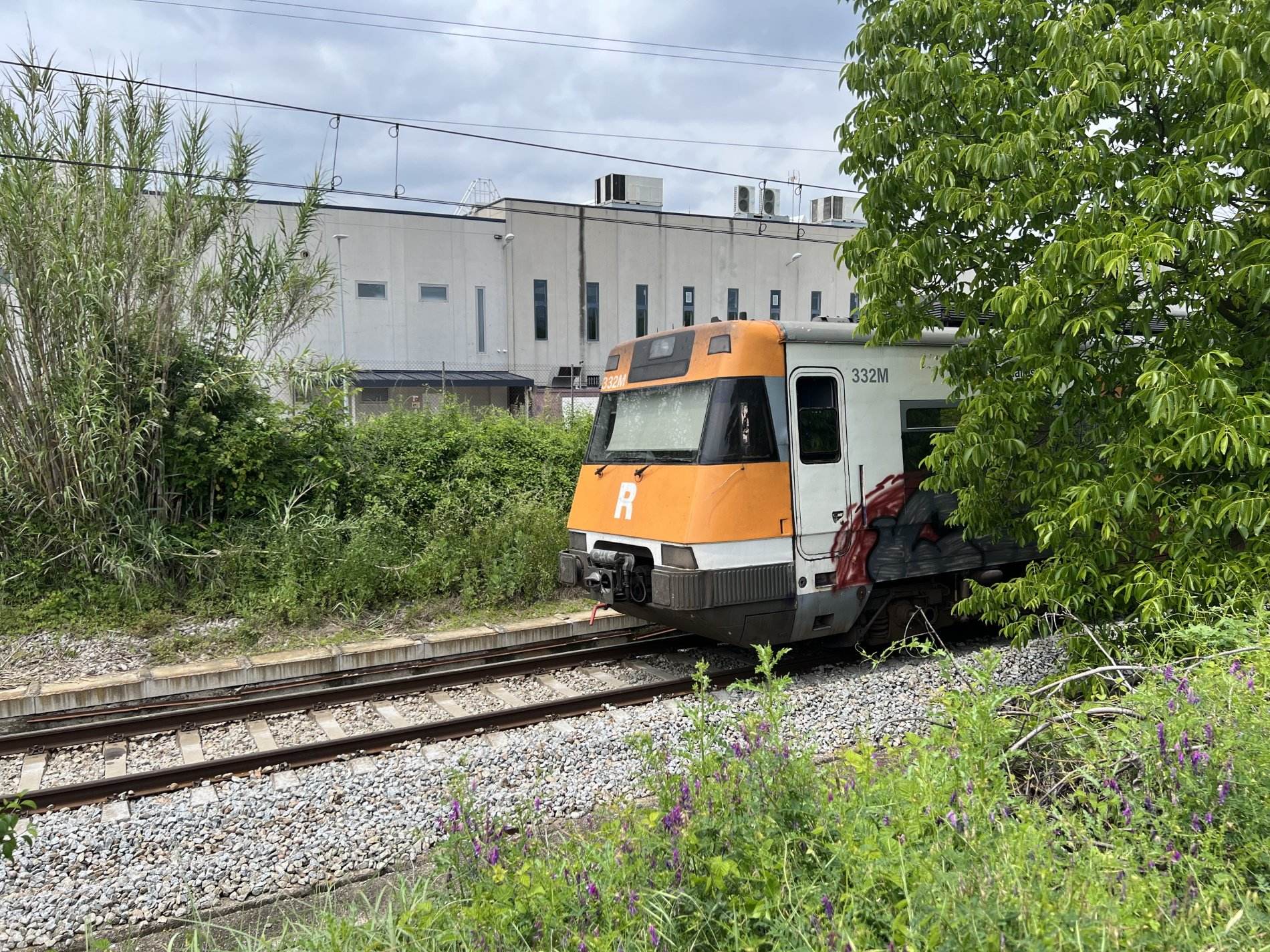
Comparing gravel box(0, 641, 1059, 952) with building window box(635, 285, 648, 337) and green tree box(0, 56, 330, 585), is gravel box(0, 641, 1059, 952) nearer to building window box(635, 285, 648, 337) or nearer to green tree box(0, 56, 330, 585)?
green tree box(0, 56, 330, 585)

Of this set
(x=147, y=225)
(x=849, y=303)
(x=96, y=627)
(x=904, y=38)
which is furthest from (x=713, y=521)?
(x=849, y=303)

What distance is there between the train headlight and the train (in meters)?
0.01

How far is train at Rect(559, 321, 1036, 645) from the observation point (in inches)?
275

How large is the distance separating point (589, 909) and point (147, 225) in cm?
961

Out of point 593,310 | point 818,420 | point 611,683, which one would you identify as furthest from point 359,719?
point 593,310

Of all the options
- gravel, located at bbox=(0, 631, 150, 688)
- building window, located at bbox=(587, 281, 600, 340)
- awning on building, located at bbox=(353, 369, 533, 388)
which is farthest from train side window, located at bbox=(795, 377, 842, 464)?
building window, located at bbox=(587, 281, 600, 340)

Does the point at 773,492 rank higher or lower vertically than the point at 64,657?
higher

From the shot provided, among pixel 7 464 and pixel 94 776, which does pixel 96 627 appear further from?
pixel 94 776

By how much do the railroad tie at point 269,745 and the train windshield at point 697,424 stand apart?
3.70 meters

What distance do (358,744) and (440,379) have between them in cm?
2205

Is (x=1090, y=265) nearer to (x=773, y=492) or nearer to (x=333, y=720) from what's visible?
(x=773, y=492)

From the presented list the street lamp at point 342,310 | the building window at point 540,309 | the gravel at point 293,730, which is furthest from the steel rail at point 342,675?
the building window at point 540,309

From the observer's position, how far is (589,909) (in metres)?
2.85

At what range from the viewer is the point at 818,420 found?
745 centimetres
